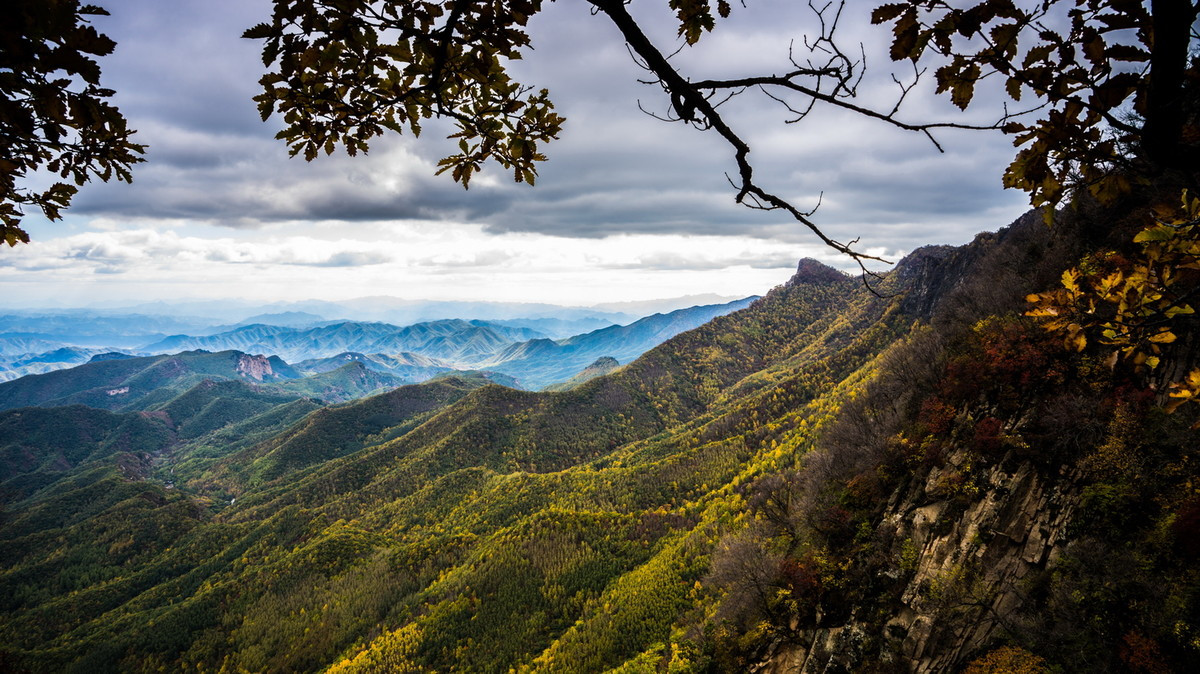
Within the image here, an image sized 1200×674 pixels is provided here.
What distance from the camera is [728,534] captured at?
2409 inches

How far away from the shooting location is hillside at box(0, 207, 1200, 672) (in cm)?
1814

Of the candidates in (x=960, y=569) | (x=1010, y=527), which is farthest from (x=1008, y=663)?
(x=1010, y=527)

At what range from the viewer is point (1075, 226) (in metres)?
32.1

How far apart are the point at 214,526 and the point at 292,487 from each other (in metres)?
23.8

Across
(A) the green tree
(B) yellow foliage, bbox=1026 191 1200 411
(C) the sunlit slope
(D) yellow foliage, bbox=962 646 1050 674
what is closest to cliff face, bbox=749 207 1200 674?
(D) yellow foliage, bbox=962 646 1050 674

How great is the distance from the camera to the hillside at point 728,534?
1814cm

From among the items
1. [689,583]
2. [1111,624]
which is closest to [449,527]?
[689,583]

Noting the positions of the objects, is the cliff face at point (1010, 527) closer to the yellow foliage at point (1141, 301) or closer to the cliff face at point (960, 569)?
the cliff face at point (960, 569)

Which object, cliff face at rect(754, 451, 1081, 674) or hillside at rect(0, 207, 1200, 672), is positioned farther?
cliff face at rect(754, 451, 1081, 674)

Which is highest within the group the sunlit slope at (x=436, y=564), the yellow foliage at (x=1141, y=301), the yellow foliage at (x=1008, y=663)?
the yellow foliage at (x=1141, y=301)

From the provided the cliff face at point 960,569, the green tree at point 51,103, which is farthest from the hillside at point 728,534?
the green tree at point 51,103

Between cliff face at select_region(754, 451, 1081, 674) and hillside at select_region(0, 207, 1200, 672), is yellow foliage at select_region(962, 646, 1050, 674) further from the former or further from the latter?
cliff face at select_region(754, 451, 1081, 674)

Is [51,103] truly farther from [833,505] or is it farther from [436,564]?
[436,564]

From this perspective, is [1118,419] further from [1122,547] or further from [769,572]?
[769,572]
